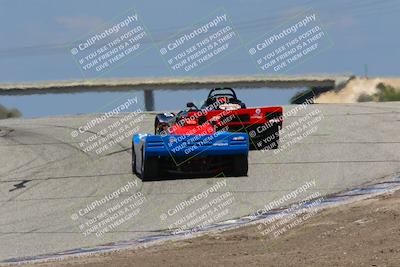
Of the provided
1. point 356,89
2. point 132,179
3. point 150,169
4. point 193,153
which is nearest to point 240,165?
point 193,153

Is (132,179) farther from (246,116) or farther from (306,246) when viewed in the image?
(306,246)

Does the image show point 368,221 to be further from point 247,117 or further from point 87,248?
point 247,117

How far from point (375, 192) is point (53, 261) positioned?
17.8 feet

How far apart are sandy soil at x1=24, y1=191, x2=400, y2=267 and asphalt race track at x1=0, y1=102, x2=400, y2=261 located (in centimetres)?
172

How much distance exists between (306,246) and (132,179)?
7684 mm

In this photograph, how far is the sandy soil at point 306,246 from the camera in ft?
28.6

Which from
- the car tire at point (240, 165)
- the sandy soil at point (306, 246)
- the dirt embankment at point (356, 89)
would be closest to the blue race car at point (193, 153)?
the car tire at point (240, 165)

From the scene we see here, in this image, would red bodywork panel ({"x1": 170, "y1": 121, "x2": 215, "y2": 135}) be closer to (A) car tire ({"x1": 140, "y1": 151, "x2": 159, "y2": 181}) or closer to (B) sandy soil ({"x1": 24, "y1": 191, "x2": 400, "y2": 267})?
(A) car tire ({"x1": 140, "y1": 151, "x2": 159, "y2": 181})

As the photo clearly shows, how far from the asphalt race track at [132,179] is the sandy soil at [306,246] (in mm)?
1721

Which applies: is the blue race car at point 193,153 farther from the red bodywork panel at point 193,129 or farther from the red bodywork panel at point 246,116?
the red bodywork panel at point 246,116

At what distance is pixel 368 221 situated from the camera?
34.9 feet

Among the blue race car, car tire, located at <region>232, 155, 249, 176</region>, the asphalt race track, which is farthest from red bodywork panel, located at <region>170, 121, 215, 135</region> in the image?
the asphalt race track

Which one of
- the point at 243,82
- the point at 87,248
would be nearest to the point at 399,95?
the point at 243,82

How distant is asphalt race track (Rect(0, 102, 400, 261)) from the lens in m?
13.5
